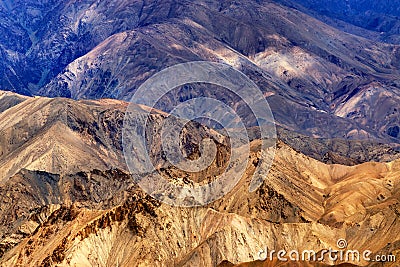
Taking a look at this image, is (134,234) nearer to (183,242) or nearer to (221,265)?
(183,242)

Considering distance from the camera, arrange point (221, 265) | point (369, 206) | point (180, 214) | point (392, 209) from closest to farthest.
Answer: point (221, 265), point (180, 214), point (392, 209), point (369, 206)

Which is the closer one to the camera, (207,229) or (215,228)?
Result: (215,228)

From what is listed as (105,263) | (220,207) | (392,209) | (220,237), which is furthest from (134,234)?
(392,209)

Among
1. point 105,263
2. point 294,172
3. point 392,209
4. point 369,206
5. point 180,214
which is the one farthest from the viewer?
point 294,172

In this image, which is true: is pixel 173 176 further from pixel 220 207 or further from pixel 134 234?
pixel 134 234

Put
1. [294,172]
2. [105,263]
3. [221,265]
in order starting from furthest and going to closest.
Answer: [294,172] < [105,263] < [221,265]

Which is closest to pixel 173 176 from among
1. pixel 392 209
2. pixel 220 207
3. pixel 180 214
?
pixel 220 207

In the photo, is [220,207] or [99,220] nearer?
[99,220]

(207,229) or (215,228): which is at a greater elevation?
(215,228)

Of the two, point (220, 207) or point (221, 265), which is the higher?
point (221, 265)
